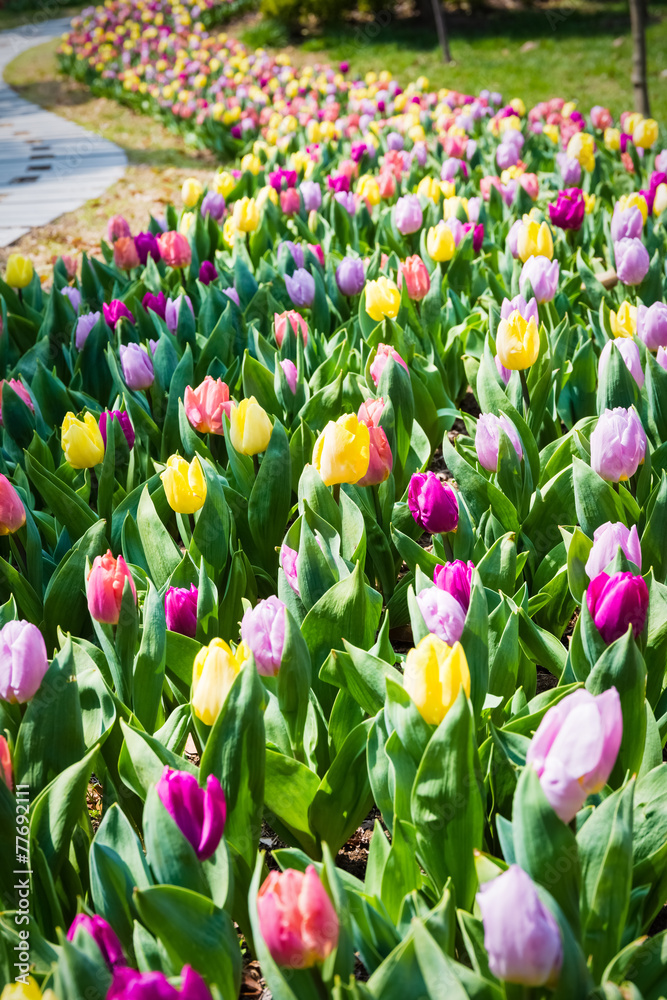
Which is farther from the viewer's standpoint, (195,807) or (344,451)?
(344,451)

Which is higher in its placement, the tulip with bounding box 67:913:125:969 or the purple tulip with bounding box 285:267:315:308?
the purple tulip with bounding box 285:267:315:308

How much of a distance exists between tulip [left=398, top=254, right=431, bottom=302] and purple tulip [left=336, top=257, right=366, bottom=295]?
0.24 metres

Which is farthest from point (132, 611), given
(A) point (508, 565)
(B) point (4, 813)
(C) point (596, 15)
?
(C) point (596, 15)

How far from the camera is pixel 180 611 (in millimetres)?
1548

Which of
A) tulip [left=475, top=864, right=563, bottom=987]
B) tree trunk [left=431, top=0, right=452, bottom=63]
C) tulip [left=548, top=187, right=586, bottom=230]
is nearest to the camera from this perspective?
tulip [left=475, top=864, right=563, bottom=987]

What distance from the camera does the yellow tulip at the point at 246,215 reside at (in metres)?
3.47

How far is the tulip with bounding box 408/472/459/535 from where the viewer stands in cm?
158

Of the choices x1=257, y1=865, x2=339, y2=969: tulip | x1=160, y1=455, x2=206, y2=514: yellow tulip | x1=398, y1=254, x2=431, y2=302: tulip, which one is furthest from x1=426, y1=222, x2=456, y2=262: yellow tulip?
x1=257, y1=865, x2=339, y2=969: tulip

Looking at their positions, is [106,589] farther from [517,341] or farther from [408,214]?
[408,214]

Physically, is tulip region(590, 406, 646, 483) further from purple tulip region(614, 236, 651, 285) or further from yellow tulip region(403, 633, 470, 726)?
purple tulip region(614, 236, 651, 285)

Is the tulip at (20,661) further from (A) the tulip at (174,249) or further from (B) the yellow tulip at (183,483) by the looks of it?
(A) the tulip at (174,249)

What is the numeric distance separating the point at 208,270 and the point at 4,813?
2447mm

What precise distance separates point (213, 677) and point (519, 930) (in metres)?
0.54

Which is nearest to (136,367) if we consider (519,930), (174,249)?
(174,249)
